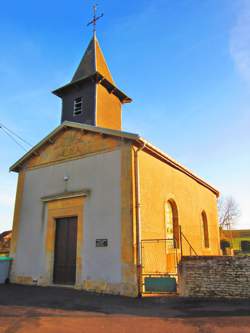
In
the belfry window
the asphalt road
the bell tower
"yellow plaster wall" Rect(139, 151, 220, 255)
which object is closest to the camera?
the asphalt road

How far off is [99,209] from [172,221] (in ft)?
12.9

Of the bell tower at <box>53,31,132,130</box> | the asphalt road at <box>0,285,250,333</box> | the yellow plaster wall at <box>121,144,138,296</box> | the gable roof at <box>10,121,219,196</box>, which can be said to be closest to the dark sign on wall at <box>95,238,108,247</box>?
the yellow plaster wall at <box>121,144,138,296</box>

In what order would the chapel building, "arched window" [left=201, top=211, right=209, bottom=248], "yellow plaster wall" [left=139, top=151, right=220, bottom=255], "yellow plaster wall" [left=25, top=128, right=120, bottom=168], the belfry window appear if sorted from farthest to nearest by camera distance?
"arched window" [left=201, top=211, right=209, bottom=248]
the belfry window
"yellow plaster wall" [left=25, top=128, right=120, bottom=168]
"yellow plaster wall" [left=139, top=151, right=220, bottom=255]
the chapel building

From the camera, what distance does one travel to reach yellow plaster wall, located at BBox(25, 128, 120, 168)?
12.2 m

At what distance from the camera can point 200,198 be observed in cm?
1709

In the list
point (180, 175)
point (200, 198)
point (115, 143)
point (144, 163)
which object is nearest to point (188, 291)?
point (144, 163)

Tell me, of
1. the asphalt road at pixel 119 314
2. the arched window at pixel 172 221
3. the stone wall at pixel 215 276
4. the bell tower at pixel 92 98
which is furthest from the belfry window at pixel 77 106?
the stone wall at pixel 215 276

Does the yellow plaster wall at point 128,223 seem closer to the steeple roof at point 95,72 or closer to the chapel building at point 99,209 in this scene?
the chapel building at point 99,209

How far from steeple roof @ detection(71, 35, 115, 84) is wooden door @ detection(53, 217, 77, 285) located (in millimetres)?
8010

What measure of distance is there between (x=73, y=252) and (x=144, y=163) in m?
4.48

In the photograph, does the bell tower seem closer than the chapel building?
No

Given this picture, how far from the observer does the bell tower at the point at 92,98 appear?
15367 millimetres

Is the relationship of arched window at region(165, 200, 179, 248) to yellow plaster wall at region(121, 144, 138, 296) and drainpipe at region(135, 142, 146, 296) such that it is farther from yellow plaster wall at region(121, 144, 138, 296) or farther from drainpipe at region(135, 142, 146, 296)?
yellow plaster wall at region(121, 144, 138, 296)

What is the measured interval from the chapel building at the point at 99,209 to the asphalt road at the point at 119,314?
1.38 meters
